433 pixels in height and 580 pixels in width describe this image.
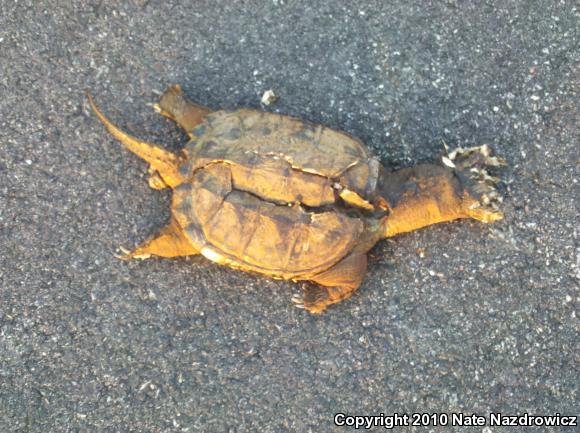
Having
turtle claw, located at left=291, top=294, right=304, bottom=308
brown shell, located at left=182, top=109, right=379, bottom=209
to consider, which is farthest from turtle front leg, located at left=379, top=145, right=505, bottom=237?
turtle claw, located at left=291, top=294, right=304, bottom=308

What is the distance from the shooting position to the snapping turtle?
3250mm

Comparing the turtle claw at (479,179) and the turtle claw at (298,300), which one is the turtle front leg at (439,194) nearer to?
the turtle claw at (479,179)

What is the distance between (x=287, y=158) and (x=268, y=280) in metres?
0.96

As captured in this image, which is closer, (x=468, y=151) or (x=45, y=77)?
(x=468, y=151)

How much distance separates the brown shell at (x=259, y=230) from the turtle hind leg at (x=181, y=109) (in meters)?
0.48

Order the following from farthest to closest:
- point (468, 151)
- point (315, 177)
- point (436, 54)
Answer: point (436, 54)
point (468, 151)
point (315, 177)

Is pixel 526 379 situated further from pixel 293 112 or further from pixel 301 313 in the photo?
pixel 293 112

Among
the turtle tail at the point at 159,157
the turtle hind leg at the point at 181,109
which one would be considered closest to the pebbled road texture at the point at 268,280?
the turtle hind leg at the point at 181,109

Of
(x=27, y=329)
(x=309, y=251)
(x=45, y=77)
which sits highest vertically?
(x=45, y=77)

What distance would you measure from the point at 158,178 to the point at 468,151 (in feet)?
6.54

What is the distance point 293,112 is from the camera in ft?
12.7

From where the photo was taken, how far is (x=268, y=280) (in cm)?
382

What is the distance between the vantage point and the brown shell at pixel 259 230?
3246 mm

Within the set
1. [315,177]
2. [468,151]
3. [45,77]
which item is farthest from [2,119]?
[468,151]
